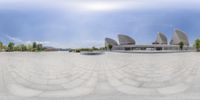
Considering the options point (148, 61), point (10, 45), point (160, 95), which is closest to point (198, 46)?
point (148, 61)

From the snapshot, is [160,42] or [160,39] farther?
[160,42]

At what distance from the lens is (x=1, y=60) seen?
1152 centimetres

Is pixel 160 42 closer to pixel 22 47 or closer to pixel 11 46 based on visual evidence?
pixel 22 47

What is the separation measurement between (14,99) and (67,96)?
0.75 m

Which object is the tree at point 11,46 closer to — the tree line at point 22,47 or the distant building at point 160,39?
the tree line at point 22,47

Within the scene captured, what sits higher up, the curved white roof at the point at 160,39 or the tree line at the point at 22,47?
the curved white roof at the point at 160,39

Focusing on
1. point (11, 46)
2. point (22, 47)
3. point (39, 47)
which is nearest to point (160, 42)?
point (39, 47)

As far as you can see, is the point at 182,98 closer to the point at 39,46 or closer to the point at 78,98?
the point at 78,98

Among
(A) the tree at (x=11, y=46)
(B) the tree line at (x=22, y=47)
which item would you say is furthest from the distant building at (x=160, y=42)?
(A) the tree at (x=11, y=46)

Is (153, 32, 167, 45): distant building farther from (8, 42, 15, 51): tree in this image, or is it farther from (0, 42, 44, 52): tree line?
(8, 42, 15, 51): tree

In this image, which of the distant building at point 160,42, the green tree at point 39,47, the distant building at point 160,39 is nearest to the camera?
the green tree at point 39,47

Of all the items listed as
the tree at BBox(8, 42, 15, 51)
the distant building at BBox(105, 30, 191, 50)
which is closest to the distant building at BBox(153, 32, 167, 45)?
the distant building at BBox(105, 30, 191, 50)

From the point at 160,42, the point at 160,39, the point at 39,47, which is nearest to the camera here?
the point at 39,47

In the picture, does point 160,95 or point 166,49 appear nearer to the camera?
point 160,95
